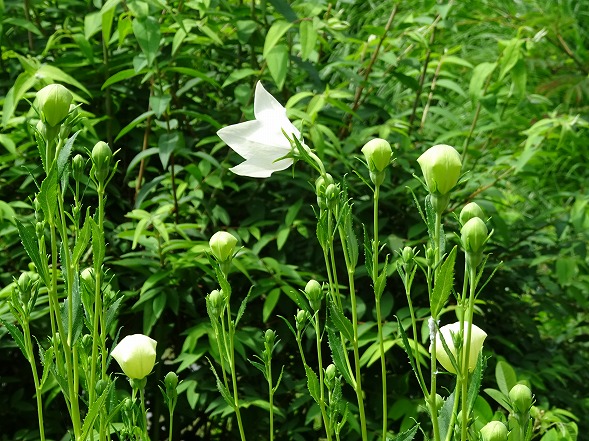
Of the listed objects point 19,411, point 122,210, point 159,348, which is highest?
point 122,210

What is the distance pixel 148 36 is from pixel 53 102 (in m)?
0.86

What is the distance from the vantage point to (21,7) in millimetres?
1787

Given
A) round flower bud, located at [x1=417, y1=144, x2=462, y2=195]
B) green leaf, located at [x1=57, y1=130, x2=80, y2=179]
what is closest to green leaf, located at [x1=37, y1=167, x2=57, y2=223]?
green leaf, located at [x1=57, y1=130, x2=80, y2=179]

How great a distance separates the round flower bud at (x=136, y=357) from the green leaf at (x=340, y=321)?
163 millimetres

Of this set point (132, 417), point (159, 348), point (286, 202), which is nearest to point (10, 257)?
point (159, 348)

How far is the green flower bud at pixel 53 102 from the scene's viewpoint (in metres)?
0.62

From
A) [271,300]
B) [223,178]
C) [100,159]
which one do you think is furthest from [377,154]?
[223,178]

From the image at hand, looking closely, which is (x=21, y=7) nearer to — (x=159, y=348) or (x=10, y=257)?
(x=10, y=257)

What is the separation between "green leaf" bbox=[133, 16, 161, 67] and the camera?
143 cm

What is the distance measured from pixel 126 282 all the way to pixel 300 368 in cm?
37

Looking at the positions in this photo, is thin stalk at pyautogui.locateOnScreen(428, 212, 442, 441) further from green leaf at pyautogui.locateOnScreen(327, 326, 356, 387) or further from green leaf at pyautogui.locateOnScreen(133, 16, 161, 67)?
green leaf at pyautogui.locateOnScreen(133, 16, 161, 67)

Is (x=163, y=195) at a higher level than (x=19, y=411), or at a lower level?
higher

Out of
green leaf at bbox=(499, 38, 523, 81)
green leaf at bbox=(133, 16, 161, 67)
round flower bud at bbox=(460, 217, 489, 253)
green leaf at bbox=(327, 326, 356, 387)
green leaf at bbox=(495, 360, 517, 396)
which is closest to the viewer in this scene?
round flower bud at bbox=(460, 217, 489, 253)

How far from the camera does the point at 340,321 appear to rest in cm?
66
